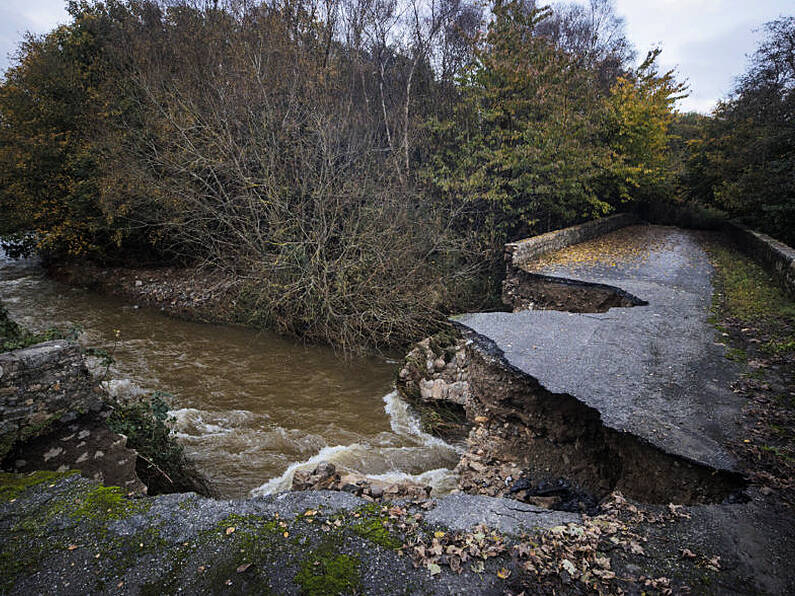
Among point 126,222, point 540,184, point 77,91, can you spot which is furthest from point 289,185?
point 77,91

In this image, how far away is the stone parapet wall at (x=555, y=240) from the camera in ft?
34.7

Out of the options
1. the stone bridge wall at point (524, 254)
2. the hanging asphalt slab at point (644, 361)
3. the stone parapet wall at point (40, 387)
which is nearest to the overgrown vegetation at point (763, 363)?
the hanging asphalt slab at point (644, 361)

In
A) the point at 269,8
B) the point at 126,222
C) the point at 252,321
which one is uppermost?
the point at 269,8

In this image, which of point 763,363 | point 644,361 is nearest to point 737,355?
point 763,363

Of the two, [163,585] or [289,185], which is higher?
[289,185]

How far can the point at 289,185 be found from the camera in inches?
413

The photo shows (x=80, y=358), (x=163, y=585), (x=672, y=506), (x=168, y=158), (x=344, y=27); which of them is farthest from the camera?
(x=344, y=27)

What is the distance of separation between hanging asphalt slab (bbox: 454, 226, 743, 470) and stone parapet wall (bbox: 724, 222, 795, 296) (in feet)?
4.26

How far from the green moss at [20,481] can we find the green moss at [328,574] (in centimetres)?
247

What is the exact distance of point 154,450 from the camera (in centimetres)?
445

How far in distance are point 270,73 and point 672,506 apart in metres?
12.6

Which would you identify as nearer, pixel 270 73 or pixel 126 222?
pixel 270 73

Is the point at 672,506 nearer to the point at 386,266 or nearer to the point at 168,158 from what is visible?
the point at 386,266

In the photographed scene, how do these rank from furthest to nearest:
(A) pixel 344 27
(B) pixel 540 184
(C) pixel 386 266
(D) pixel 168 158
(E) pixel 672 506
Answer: (A) pixel 344 27
(B) pixel 540 184
(D) pixel 168 158
(C) pixel 386 266
(E) pixel 672 506
